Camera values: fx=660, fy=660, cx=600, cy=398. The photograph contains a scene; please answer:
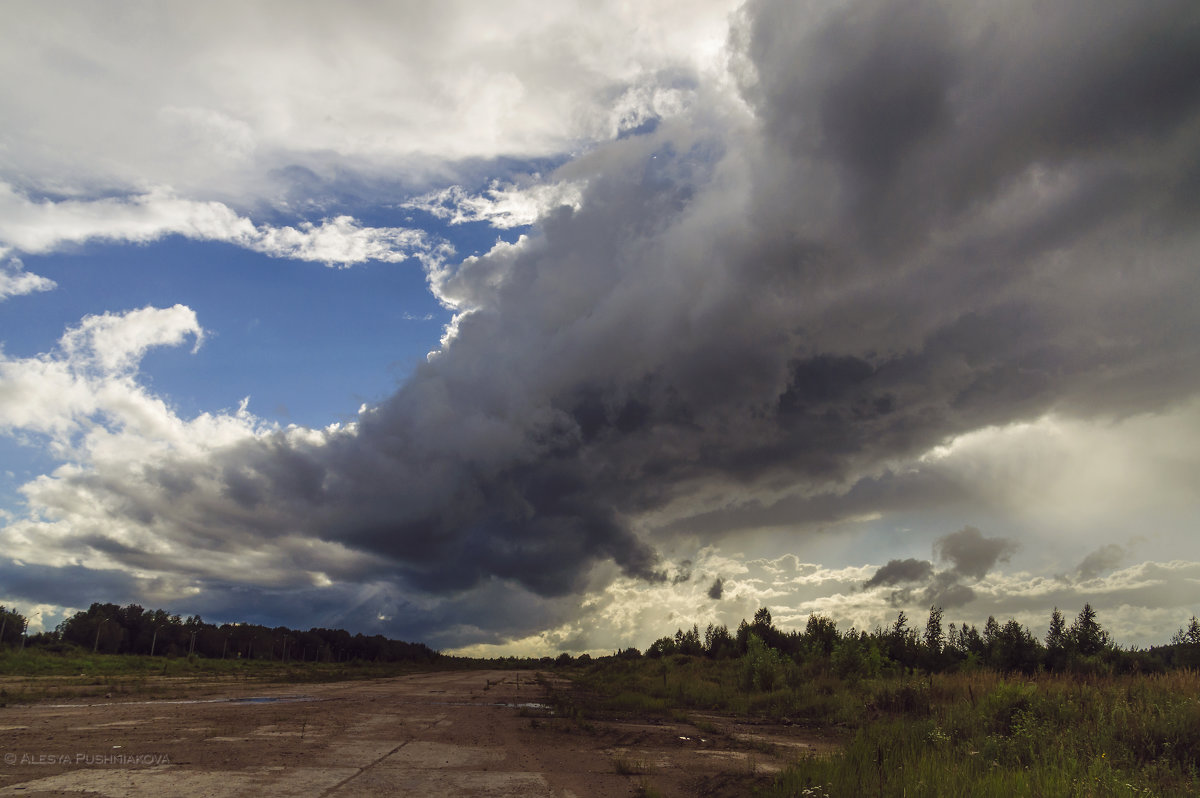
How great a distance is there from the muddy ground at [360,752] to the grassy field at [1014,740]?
2150mm

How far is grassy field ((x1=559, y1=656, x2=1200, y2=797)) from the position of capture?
1012cm

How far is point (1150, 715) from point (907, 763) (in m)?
6.52

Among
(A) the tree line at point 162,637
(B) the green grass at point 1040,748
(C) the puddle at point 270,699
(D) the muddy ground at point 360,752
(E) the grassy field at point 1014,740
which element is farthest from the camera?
(A) the tree line at point 162,637

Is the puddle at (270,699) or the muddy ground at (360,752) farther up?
the muddy ground at (360,752)

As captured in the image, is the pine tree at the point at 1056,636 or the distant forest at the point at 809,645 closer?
the distant forest at the point at 809,645

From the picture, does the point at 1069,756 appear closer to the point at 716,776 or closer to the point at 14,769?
the point at 716,776

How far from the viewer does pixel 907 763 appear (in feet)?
37.2

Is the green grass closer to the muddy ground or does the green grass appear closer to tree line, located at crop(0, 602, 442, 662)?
the muddy ground

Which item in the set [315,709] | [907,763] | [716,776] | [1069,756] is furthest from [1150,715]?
[315,709]

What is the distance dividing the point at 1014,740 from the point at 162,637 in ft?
558


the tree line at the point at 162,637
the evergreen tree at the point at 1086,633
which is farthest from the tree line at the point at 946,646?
the tree line at the point at 162,637

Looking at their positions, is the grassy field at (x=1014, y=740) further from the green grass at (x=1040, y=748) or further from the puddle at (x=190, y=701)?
the puddle at (x=190, y=701)

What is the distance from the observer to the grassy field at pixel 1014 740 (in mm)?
10117

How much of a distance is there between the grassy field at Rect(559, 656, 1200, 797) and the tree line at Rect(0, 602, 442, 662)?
11031 centimetres
